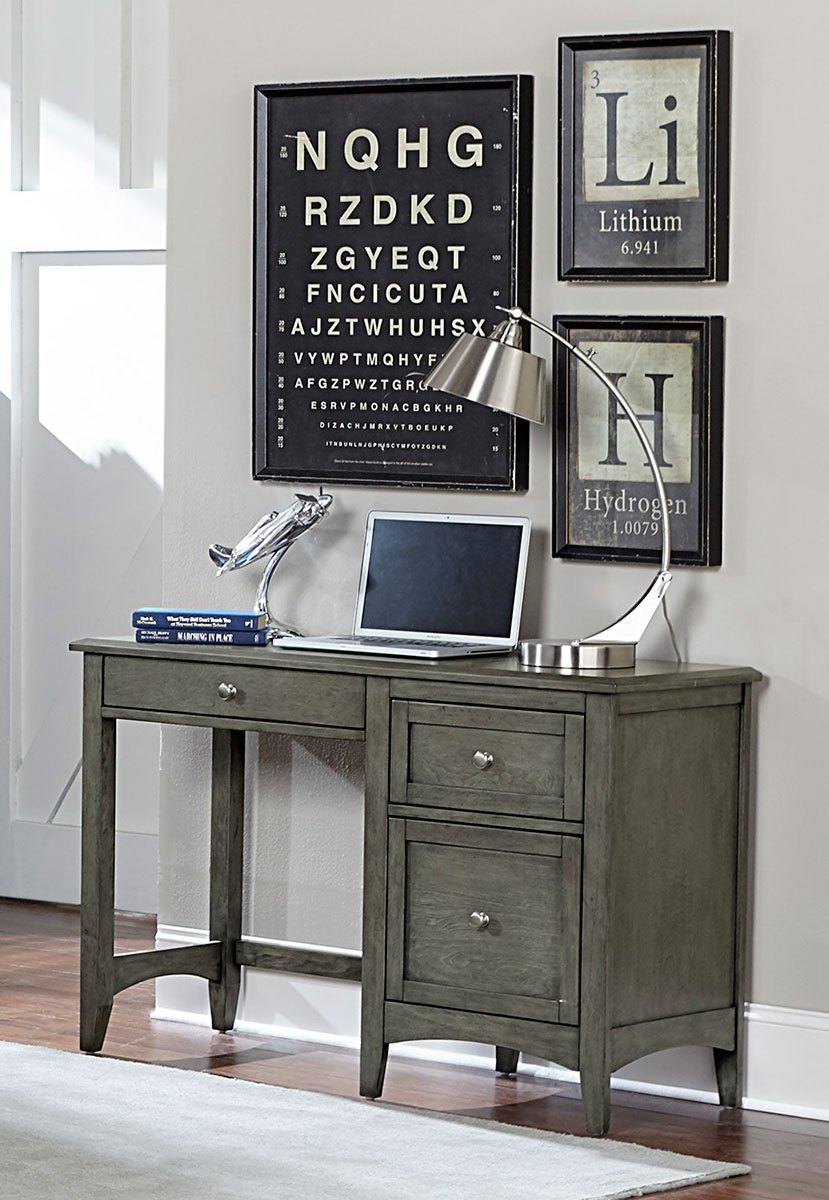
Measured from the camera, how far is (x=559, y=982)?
11.0ft

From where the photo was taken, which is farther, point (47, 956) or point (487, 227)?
point (47, 956)

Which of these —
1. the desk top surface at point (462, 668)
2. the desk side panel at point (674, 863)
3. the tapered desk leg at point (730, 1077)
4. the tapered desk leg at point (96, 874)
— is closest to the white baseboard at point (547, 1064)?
the tapered desk leg at point (730, 1077)

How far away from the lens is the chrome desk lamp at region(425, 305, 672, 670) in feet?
11.8

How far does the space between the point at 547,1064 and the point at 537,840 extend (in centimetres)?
65

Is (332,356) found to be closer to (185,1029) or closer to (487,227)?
(487,227)

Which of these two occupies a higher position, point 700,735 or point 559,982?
point 700,735

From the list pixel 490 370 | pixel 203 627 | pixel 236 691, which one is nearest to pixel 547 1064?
pixel 236 691

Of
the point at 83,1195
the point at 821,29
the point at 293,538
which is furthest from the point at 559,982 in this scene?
the point at 821,29

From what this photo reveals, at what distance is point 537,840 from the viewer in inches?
133

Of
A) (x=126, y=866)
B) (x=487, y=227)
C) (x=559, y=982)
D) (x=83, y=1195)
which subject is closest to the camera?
(x=83, y=1195)

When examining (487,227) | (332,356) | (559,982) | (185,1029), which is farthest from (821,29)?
(185,1029)

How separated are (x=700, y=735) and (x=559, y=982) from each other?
0.48 metres

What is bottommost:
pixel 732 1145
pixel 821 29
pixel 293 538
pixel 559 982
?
pixel 732 1145

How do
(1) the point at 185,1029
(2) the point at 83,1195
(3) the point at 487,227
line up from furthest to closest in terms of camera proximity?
(1) the point at 185,1029 → (3) the point at 487,227 → (2) the point at 83,1195
